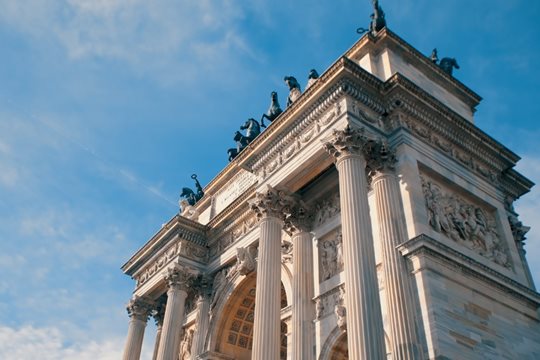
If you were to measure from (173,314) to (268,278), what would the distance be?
8166 millimetres

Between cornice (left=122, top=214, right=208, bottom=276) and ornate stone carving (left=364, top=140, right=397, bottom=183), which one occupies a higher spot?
cornice (left=122, top=214, right=208, bottom=276)

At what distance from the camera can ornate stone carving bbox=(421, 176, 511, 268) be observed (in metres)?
18.7

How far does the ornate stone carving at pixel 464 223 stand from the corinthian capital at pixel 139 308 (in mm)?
17299

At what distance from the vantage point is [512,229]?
72.4 ft

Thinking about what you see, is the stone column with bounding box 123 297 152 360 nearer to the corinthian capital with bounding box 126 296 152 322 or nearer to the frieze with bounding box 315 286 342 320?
the corinthian capital with bounding box 126 296 152 322

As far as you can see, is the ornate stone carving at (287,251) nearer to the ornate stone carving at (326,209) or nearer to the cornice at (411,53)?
the ornate stone carving at (326,209)

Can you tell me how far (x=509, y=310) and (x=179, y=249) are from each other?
50.7 ft

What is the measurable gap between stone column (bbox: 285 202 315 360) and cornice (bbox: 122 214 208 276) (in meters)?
7.45

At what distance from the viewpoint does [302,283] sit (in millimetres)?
20281

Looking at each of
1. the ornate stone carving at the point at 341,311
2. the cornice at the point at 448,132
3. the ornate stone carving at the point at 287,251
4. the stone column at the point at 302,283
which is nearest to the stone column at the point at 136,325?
the ornate stone carving at the point at 287,251

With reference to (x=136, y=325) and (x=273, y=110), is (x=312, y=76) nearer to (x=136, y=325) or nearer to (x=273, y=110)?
(x=273, y=110)

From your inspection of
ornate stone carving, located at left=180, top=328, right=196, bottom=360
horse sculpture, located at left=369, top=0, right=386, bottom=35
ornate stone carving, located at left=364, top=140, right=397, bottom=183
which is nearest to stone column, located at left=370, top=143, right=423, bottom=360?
ornate stone carving, located at left=364, top=140, right=397, bottom=183

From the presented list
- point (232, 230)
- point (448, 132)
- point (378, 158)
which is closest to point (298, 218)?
point (378, 158)

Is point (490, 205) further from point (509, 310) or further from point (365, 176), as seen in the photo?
point (365, 176)
